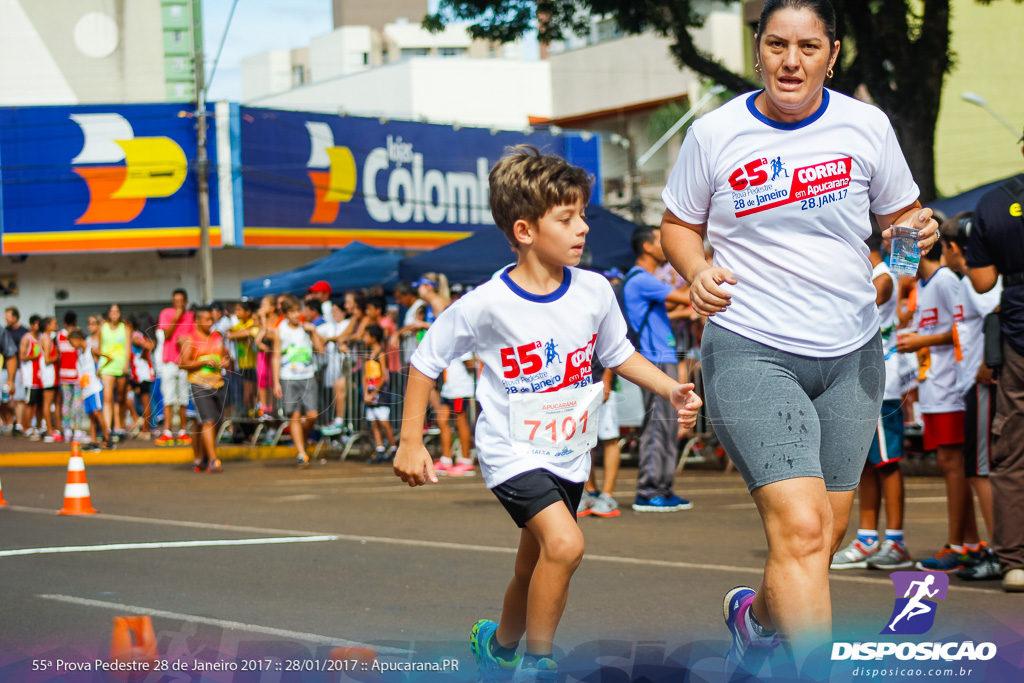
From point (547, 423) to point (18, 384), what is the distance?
65.1 ft

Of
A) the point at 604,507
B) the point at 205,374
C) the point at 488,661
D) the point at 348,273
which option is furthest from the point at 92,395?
the point at 488,661

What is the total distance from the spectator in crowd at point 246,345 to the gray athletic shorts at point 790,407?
39.2 feet

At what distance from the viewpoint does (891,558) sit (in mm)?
7137

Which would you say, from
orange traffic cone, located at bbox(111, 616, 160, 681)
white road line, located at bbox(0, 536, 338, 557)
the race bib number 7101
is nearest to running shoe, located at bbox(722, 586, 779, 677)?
the race bib number 7101

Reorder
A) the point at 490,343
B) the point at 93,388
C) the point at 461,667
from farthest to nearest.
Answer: the point at 93,388 → the point at 461,667 → the point at 490,343

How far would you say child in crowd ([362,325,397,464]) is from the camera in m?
11.2

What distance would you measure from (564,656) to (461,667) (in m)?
0.38

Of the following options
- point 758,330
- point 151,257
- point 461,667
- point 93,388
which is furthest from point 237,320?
point 151,257

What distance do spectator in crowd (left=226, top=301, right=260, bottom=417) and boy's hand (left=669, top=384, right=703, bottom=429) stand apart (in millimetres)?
11911

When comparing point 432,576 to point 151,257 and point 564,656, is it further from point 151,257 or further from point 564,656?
point 151,257

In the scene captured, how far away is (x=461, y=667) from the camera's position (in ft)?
15.2

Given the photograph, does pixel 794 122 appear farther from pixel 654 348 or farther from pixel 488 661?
pixel 654 348

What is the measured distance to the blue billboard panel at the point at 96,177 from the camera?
2989cm

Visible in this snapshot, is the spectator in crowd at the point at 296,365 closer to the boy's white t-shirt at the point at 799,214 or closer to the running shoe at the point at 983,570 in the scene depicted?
the running shoe at the point at 983,570
